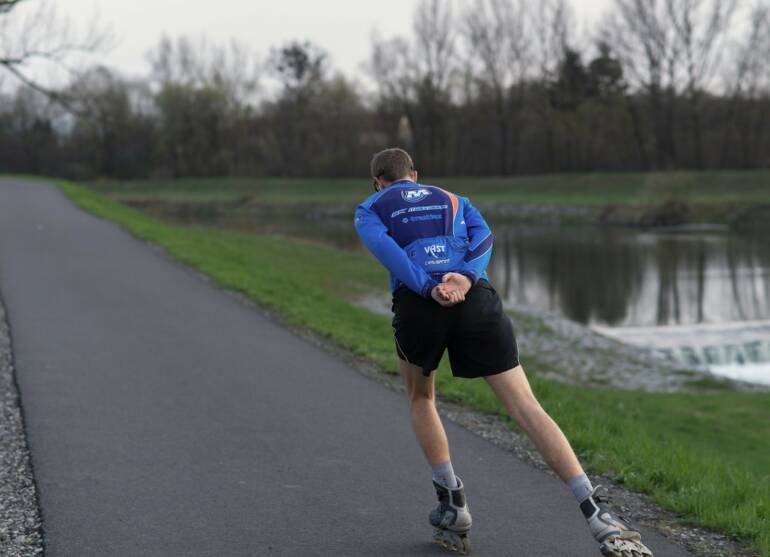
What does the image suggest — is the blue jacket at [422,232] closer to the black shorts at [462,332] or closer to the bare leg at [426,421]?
the black shorts at [462,332]

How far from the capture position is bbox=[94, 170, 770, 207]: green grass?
5519 centimetres

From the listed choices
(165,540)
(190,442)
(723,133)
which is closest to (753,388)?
(190,442)

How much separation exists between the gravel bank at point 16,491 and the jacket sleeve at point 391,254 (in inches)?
85.6

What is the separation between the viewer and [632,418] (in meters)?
11.2

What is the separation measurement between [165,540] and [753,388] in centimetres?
1151

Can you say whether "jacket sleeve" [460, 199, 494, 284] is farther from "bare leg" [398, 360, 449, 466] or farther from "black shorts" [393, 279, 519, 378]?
"bare leg" [398, 360, 449, 466]

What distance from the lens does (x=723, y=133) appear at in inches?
2675

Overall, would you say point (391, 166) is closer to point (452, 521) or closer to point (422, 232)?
point (422, 232)

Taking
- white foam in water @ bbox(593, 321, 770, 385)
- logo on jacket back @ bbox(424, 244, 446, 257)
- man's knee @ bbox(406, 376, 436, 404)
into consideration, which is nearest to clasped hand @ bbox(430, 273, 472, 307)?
logo on jacket back @ bbox(424, 244, 446, 257)

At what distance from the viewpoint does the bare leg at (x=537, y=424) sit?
15.1 ft

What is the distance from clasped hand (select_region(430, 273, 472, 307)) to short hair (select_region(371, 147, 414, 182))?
61cm

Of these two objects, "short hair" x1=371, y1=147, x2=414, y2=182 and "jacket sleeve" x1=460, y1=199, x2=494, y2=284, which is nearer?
"jacket sleeve" x1=460, y1=199, x2=494, y2=284

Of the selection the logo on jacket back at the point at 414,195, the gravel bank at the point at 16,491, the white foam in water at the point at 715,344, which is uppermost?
the logo on jacket back at the point at 414,195

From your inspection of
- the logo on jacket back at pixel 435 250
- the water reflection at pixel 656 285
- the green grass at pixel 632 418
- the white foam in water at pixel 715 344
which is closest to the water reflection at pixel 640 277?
the water reflection at pixel 656 285
